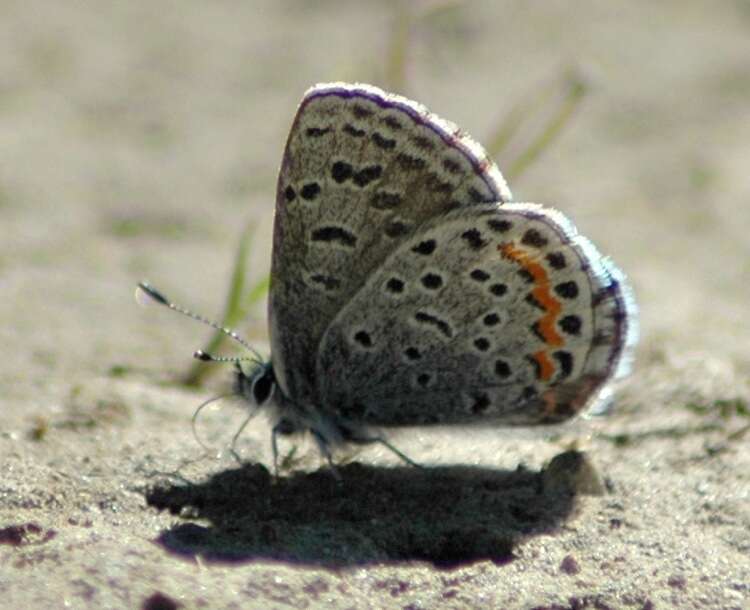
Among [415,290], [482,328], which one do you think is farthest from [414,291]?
[482,328]

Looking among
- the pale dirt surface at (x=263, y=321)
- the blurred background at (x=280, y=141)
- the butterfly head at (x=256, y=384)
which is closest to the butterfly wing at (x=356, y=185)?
the butterfly head at (x=256, y=384)

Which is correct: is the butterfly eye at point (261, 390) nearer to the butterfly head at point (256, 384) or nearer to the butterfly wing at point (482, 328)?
the butterfly head at point (256, 384)

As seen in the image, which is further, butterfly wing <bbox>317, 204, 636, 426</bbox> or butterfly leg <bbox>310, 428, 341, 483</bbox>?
butterfly leg <bbox>310, 428, 341, 483</bbox>

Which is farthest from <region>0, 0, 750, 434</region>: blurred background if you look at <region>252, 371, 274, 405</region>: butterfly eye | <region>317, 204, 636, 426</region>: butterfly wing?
<region>252, 371, 274, 405</region>: butterfly eye

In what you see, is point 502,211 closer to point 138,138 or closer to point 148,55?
point 138,138

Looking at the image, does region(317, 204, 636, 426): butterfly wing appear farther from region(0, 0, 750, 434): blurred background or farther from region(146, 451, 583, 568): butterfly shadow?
region(0, 0, 750, 434): blurred background

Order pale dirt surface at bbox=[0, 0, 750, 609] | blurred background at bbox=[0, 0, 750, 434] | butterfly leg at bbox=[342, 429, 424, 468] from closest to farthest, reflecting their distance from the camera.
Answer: pale dirt surface at bbox=[0, 0, 750, 609], butterfly leg at bbox=[342, 429, 424, 468], blurred background at bbox=[0, 0, 750, 434]

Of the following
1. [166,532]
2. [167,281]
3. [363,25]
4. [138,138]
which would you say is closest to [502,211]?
[166,532]
